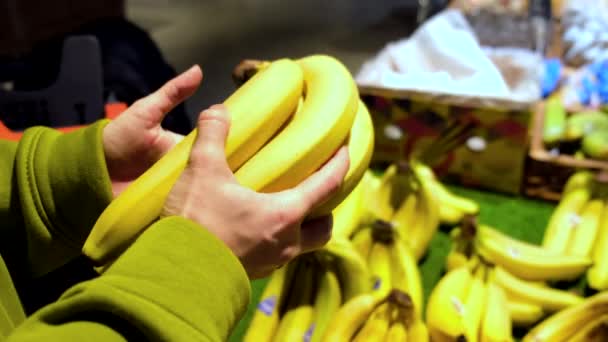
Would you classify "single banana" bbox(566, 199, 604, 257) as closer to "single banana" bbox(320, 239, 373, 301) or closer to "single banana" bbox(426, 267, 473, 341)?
"single banana" bbox(426, 267, 473, 341)

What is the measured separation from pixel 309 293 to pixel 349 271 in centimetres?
9

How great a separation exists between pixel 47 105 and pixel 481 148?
128 centimetres

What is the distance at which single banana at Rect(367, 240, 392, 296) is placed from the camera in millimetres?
1331

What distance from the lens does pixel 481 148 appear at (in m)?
1.97

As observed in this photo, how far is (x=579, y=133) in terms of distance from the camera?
2.00 m

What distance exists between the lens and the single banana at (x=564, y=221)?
1609 millimetres

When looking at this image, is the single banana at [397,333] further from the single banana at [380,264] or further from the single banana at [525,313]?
the single banana at [525,313]

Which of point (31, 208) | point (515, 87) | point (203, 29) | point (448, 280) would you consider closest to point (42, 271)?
point (31, 208)

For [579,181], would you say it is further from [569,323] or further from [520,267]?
[569,323]

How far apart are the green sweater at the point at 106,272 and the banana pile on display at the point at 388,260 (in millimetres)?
727

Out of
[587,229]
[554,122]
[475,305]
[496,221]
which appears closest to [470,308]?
[475,305]

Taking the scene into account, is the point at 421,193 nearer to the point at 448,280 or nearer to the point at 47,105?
the point at 448,280

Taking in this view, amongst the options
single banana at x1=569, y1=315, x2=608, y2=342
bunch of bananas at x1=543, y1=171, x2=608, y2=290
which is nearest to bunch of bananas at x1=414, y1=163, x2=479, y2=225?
bunch of bananas at x1=543, y1=171, x2=608, y2=290

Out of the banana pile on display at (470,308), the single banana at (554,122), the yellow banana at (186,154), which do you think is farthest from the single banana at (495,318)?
the single banana at (554,122)
